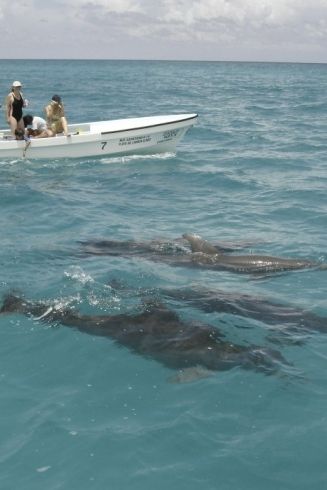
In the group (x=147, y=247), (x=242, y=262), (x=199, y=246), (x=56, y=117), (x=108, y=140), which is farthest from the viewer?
(x=108, y=140)

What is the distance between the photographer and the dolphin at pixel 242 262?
11.2 m

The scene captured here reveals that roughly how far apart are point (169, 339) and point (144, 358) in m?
0.43

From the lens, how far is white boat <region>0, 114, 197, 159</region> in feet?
68.2

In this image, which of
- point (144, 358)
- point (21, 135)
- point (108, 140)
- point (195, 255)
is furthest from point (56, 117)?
point (144, 358)

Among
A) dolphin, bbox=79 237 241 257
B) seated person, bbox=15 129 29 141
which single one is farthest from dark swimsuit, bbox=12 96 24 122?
dolphin, bbox=79 237 241 257

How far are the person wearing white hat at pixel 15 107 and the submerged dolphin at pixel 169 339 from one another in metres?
12.2

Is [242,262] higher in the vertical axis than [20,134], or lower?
lower

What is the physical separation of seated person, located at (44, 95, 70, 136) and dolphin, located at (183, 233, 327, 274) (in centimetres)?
1066

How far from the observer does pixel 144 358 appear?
8.26 m

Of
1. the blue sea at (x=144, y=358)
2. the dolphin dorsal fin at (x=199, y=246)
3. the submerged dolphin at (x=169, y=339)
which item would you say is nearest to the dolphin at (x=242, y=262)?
the dolphin dorsal fin at (x=199, y=246)

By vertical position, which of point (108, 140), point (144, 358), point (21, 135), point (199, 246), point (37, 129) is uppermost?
point (37, 129)

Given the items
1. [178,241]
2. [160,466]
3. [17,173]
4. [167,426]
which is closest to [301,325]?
[167,426]

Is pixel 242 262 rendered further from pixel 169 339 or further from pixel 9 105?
pixel 9 105

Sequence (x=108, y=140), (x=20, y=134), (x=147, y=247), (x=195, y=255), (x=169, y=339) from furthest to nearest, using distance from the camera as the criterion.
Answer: (x=108, y=140) < (x=20, y=134) < (x=147, y=247) < (x=195, y=255) < (x=169, y=339)
